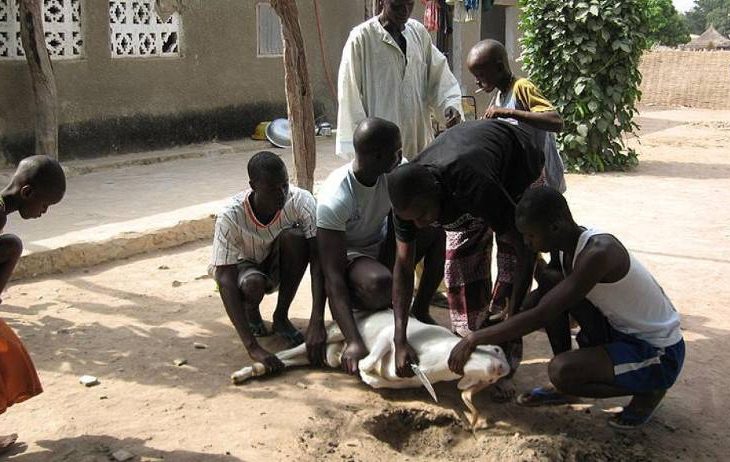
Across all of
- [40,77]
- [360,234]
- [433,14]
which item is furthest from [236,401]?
[433,14]

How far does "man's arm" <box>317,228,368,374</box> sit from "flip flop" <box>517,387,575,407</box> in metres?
0.68

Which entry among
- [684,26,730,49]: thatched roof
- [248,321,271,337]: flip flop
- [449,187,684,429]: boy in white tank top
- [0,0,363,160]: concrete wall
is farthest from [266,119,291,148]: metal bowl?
[684,26,730,49]: thatched roof

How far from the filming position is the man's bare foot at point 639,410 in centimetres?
303

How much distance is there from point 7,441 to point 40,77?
5893 mm

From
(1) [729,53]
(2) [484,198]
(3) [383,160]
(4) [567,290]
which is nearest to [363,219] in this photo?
(3) [383,160]

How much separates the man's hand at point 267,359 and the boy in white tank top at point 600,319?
84 centimetres

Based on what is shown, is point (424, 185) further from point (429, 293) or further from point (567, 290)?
point (429, 293)

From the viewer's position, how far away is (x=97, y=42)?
8.99 meters

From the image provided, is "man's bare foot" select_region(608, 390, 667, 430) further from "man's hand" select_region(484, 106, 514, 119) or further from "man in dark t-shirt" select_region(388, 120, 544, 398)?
"man's hand" select_region(484, 106, 514, 119)

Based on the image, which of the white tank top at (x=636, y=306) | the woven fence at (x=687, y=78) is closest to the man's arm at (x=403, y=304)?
the white tank top at (x=636, y=306)

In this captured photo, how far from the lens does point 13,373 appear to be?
284 cm

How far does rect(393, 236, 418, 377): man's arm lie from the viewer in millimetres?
3209

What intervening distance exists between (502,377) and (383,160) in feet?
3.30

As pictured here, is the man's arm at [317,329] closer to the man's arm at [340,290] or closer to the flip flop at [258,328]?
the man's arm at [340,290]
